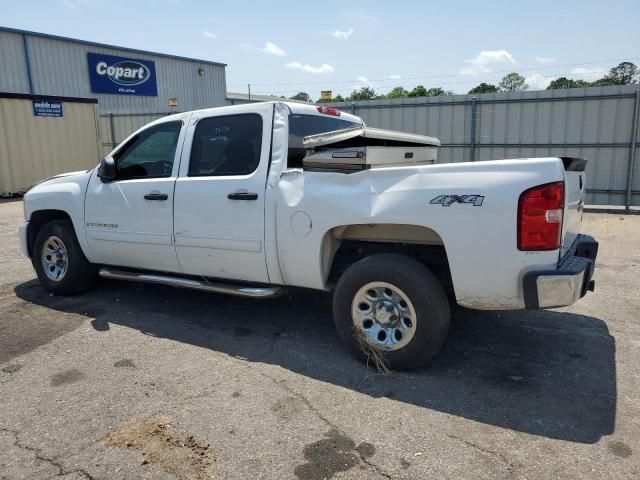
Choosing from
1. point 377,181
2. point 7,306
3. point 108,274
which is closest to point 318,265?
point 377,181

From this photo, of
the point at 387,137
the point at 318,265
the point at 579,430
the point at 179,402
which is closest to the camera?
the point at 579,430

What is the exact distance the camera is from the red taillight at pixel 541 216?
308 cm

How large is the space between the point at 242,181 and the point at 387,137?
1209 millimetres

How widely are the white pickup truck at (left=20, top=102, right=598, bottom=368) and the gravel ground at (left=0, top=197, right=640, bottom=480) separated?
0.43 m

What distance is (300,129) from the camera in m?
4.36

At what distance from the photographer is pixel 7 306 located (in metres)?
5.39

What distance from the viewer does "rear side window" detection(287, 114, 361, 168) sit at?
13.8 ft

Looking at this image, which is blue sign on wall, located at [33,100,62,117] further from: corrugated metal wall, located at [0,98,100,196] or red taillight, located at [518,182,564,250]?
red taillight, located at [518,182,564,250]

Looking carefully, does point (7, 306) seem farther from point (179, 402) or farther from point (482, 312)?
point (482, 312)

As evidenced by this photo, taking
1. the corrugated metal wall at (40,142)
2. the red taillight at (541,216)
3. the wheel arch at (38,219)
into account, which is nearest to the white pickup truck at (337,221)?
the red taillight at (541,216)

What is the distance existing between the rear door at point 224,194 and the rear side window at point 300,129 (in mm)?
190

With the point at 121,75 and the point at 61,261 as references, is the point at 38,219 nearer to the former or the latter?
the point at 61,261

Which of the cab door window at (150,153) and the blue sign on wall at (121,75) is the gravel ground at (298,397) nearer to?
the cab door window at (150,153)

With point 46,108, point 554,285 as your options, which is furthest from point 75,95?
point 554,285
